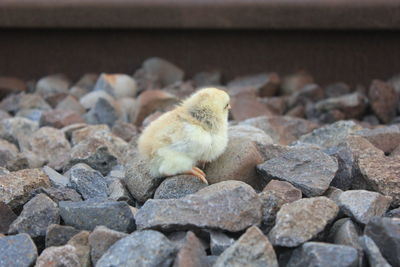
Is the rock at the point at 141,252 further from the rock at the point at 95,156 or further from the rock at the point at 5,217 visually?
the rock at the point at 95,156

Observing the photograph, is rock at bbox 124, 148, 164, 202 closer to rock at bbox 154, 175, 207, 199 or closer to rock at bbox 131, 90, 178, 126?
rock at bbox 154, 175, 207, 199

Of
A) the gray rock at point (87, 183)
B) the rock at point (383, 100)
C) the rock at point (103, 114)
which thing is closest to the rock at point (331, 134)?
the rock at point (383, 100)

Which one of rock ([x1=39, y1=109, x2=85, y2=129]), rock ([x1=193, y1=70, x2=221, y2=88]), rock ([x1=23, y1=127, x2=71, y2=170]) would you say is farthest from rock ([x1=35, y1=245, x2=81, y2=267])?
rock ([x1=193, y1=70, x2=221, y2=88])

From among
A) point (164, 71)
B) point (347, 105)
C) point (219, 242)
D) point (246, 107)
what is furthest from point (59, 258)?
point (164, 71)

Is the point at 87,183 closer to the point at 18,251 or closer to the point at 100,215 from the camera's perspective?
the point at 100,215

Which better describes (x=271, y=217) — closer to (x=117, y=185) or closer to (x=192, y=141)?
(x=192, y=141)

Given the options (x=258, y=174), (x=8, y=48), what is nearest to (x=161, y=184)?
(x=258, y=174)
